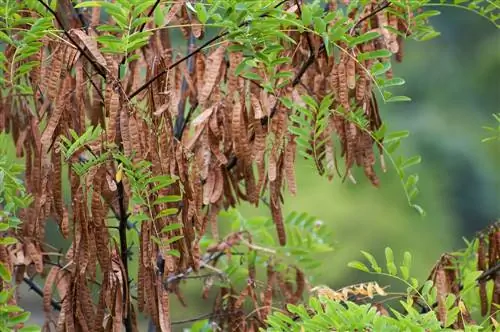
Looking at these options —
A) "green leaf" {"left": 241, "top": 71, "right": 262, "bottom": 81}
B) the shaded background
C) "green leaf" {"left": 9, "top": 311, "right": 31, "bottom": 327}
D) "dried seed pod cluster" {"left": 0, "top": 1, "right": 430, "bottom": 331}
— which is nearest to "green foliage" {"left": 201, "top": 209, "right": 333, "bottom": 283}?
"dried seed pod cluster" {"left": 0, "top": 1, "right": 430, "bottom": 331}

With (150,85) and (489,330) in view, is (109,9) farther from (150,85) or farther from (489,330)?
(489,330)

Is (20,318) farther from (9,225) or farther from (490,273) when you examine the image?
(490,273)

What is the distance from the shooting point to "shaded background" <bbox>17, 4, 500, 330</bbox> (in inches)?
313

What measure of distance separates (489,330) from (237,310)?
0.53 m

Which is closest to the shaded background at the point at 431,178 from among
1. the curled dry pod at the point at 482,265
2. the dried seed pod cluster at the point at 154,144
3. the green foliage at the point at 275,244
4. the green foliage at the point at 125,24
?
the green foliage at the point at 275,244

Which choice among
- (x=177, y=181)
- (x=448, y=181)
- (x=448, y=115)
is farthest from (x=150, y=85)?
(x=448, y=115)

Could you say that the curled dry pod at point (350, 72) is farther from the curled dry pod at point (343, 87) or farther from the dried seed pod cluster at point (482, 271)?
the dried seed pod cluster at point (482, 271)

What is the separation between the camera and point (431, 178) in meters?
9.34

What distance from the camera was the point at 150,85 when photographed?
1503mm

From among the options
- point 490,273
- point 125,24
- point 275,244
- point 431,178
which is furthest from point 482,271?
point 431,178

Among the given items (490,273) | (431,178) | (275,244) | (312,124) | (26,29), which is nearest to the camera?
(26,29)

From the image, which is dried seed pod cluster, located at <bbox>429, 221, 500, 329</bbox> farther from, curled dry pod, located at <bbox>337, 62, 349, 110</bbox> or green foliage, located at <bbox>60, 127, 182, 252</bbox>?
green foliage, located at <bbox>60, 127, 182, 252</bbox>

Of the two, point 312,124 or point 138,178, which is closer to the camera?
point 138,178

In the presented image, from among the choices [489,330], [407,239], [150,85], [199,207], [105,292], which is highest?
[150,85]
